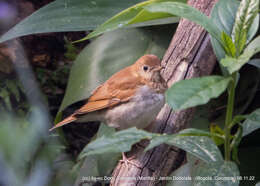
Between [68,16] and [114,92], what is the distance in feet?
2.07

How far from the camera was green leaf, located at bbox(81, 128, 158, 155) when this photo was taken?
3.70 feet

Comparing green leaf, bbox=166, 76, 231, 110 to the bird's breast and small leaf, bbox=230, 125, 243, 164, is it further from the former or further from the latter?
the bird's breast

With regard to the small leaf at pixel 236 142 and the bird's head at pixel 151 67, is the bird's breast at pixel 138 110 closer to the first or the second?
the bird's head at pixel 151 67

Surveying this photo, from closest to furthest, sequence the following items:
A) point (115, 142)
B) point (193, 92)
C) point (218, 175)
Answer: point (193, 92) → point (115, 142) → point (218, 175)

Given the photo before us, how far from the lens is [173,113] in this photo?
6.48 feet

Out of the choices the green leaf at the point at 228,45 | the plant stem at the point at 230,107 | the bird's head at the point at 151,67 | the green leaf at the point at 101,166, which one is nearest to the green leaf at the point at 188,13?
the green leaf at the point at 228,45

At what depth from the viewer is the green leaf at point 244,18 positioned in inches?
47.6

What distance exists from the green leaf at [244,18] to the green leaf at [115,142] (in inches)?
20.6

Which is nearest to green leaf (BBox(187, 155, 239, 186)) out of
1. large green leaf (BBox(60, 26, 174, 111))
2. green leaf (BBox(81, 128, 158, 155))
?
green leaf (BBox(81, 128, 158, 155))

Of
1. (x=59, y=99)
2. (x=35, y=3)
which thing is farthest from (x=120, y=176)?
(x=35, y=3)

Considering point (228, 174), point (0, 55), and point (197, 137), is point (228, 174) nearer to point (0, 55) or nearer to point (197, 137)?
point (197, 137)

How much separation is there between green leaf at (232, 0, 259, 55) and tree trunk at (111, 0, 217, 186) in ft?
2.14

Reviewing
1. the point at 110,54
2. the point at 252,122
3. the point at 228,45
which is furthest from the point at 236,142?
the point at 110,54

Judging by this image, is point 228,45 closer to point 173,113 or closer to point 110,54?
point 173,113
